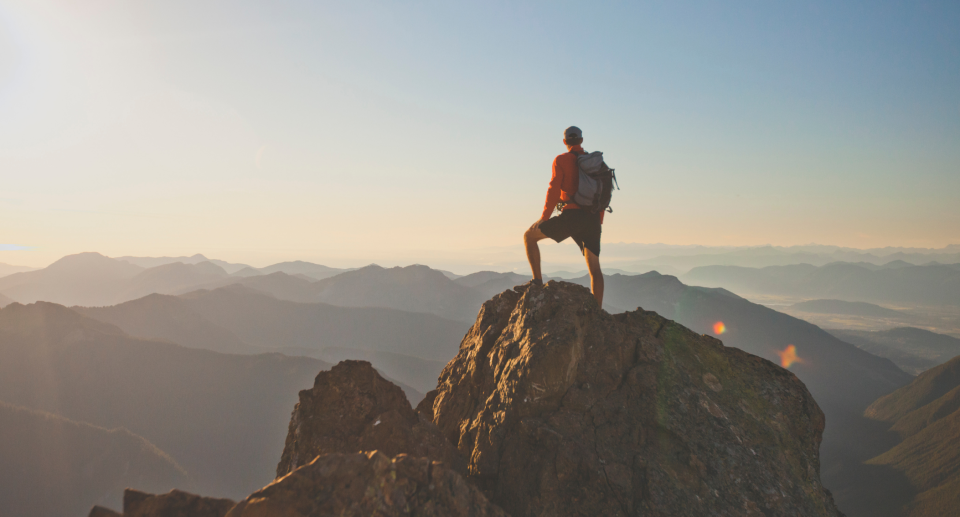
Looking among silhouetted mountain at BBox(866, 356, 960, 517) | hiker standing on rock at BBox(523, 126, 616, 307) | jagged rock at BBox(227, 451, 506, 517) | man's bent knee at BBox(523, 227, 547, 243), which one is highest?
hiker standing on rock at BBox(523, 126, 616, 307)

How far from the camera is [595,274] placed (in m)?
9.10

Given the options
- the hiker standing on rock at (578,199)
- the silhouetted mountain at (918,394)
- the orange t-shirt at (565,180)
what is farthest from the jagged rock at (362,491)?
the silhouetted mountain at (918,394)

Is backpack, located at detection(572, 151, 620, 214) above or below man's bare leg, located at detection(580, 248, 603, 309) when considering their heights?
above

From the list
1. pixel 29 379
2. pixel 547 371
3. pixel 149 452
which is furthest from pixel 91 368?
pixel 547 371

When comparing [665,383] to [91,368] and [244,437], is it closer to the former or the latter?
[244,437]

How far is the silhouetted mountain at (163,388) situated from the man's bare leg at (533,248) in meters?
129

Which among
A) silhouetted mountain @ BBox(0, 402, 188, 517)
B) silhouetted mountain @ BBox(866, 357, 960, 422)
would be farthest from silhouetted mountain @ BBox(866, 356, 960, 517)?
silhouetted mountain @ BBox(0, 402, 188, 517)

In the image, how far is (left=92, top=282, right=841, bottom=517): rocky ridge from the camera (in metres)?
6.18

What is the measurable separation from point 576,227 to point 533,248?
1.17 meters

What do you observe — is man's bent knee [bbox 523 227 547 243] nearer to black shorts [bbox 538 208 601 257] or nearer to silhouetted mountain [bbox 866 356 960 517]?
black shorts [bbox 538 208 601 257]

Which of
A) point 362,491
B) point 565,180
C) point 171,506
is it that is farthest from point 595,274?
point 171,506

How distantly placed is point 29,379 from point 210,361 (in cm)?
4373

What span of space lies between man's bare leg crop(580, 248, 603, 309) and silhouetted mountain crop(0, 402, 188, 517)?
118518 mm

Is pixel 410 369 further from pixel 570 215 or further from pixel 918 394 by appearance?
pixel 918 394
